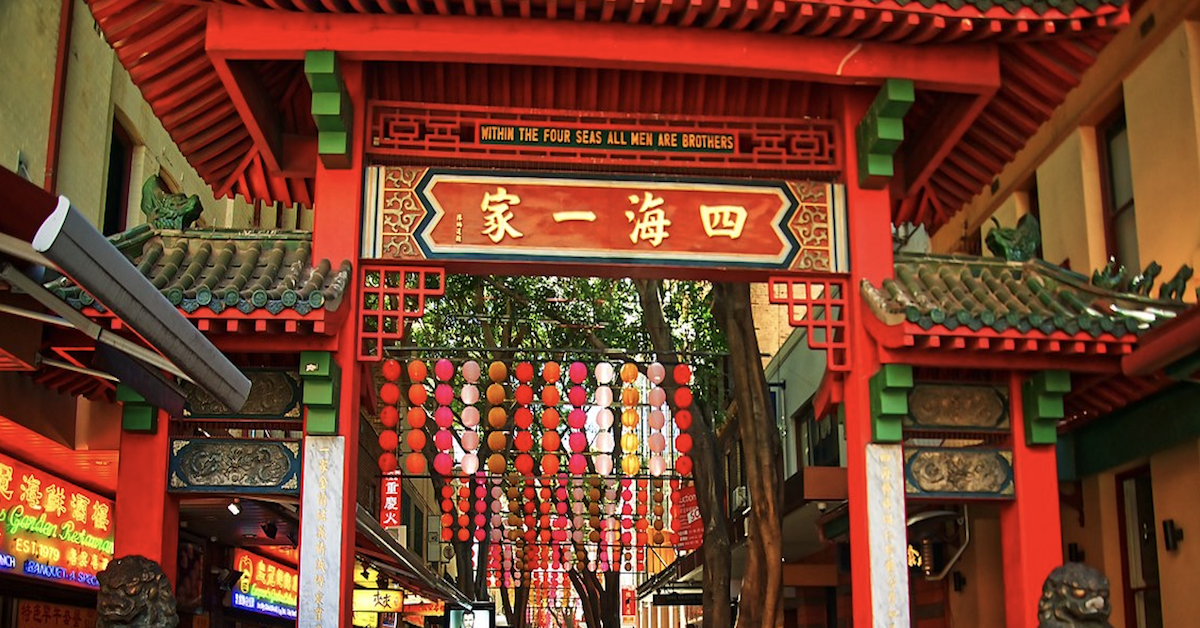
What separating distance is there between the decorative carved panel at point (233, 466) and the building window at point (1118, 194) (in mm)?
9317

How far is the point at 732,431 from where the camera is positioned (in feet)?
87.2

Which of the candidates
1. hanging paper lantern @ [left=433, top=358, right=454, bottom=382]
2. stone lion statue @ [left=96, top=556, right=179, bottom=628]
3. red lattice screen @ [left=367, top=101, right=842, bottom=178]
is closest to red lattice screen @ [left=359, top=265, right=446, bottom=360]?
red lattice screen @ [left=367, top=101, right=842, bottom=178]

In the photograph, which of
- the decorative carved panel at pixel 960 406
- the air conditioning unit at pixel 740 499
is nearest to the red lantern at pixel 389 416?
the decorative carved panel at pixel 960 406

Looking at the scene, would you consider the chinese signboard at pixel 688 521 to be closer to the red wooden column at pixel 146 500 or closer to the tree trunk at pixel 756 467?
the tree trunk at pixel 756 467

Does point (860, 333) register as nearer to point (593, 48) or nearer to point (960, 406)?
point (960, 406)

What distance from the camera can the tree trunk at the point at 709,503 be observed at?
1795 centimetres

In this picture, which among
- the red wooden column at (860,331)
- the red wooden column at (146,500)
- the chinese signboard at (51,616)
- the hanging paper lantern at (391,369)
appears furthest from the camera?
the chinese signboard at (51,616)

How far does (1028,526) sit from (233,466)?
6.08 meters

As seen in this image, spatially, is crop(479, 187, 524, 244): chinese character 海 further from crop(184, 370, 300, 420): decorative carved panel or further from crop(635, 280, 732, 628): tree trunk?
crop(635, 280, 732, 628): tree trunk

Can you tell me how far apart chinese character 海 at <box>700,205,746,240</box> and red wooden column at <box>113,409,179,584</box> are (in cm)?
446

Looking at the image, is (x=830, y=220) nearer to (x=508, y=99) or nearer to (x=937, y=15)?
(x=937, y=15)

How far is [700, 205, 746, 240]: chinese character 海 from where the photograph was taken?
1027cm

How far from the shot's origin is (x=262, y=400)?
962 cm

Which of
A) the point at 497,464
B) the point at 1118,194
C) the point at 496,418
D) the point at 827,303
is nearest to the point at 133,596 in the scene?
the point at 827,303
